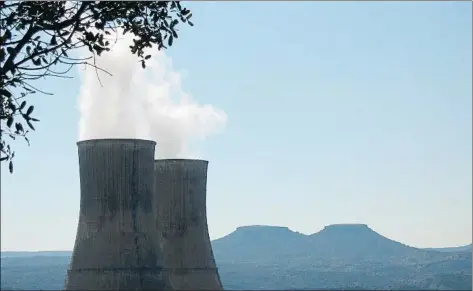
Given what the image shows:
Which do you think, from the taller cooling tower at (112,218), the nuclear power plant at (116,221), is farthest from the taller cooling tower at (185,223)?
the taller cooling tower at (112,218)

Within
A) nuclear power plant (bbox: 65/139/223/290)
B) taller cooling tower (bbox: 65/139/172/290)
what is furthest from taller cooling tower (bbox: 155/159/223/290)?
taller cooling tower (bbox: 65/139/172/290)

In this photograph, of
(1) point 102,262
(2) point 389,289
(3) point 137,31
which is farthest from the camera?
(2) point 389,289

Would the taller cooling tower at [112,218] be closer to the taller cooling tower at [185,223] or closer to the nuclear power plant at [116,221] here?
the nuclear power plant at [116,221]

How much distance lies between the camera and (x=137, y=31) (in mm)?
6027

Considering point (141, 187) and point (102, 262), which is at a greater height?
point (141, 187)

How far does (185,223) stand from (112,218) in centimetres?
397

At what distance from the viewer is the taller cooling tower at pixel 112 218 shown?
18047mm

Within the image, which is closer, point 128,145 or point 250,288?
point 128,145

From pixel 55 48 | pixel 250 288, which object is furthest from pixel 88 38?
pixel 250 288

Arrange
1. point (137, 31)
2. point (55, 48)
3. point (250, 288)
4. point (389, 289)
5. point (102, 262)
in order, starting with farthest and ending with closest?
point (250, 288)
point (389, 289)
point (102, 262)
point (137, 31)
point (55, 48)

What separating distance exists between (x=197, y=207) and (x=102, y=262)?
4.07 metres

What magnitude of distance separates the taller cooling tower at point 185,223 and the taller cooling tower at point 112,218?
10.1ft

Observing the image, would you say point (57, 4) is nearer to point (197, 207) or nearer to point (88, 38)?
point (88, 38)

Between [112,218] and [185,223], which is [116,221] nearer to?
[112,218]
